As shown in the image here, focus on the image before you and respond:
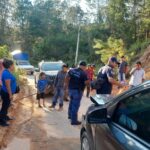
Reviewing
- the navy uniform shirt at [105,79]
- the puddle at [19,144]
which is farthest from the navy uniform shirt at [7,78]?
the navy uniform shirt at [105,79]

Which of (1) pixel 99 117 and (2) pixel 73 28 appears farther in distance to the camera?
(2) pixel 73 28

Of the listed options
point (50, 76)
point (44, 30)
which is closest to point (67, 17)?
point (44, 30)

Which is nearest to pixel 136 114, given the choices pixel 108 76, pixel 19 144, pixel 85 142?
pixel 85 142

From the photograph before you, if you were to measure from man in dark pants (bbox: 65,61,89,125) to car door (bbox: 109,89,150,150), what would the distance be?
6057mm

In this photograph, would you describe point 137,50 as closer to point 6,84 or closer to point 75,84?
point 75,84

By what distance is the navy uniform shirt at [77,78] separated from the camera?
10.4 meters

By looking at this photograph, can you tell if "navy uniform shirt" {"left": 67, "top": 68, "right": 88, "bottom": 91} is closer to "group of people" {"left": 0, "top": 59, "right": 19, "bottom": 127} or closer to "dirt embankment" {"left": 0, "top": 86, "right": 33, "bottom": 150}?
"group of people" {"left": 0, "top": 59, "right": 19, "bottom": 127}

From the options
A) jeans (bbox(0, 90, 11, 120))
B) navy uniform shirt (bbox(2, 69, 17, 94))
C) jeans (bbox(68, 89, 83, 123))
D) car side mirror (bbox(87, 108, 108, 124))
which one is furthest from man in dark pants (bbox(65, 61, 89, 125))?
car side mirror (bbox(87, 108, 108, 124))

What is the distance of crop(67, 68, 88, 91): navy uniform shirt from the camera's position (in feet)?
34.1

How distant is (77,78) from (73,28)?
178 feet

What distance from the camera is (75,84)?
34.5 feet

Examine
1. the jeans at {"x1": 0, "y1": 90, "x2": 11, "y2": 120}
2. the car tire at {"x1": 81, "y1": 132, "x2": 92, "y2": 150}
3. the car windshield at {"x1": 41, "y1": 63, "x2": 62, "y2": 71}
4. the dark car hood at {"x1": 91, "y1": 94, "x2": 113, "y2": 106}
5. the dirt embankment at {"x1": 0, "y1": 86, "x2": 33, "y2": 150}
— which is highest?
the dark car hood at {"x1": 91, "y1": 94, "x2": 113, "y2": 106}

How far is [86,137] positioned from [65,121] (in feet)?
18.9

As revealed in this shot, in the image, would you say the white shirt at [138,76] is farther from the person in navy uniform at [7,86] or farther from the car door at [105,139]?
the car door at [105,139]
